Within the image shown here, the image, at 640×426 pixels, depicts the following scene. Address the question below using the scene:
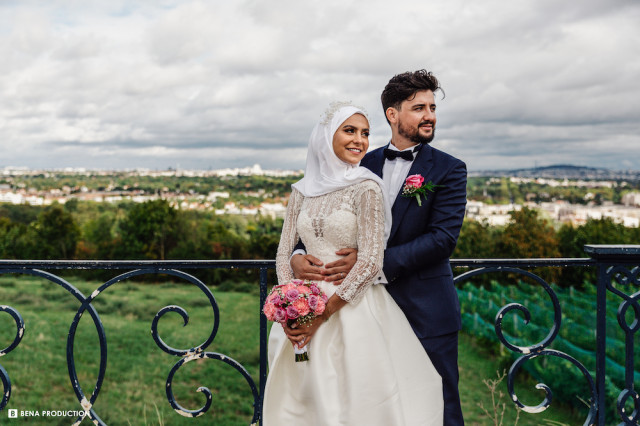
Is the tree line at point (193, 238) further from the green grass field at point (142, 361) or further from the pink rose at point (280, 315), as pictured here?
the pink rose at point (280, 315)

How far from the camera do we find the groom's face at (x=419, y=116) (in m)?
2.53

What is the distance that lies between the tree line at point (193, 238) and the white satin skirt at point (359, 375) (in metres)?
24.4

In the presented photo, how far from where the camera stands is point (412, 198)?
2436 mm

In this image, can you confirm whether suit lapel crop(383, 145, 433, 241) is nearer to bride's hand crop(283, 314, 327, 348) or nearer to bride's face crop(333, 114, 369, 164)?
bride's face crop(333, 114, 369, 164)

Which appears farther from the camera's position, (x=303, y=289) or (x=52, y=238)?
(x=52, y=238)

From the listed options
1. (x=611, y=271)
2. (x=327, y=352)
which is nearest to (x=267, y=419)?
(x=327, y=352)

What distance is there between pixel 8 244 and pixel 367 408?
3393cm

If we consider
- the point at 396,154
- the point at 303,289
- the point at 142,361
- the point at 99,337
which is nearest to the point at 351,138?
the point at 396,154

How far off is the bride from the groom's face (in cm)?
24

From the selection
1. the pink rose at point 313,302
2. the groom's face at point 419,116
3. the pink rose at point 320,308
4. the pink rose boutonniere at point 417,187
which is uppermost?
the groom's face at point 419,116

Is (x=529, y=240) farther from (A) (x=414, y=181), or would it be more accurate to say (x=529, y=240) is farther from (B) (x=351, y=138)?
(B) (x=351, y=138)

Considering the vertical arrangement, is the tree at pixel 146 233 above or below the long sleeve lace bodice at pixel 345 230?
below

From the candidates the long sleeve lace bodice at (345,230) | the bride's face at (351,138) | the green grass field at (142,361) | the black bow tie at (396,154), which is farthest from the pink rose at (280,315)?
the green grass field at (142,361)

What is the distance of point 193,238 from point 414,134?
1246 inches
